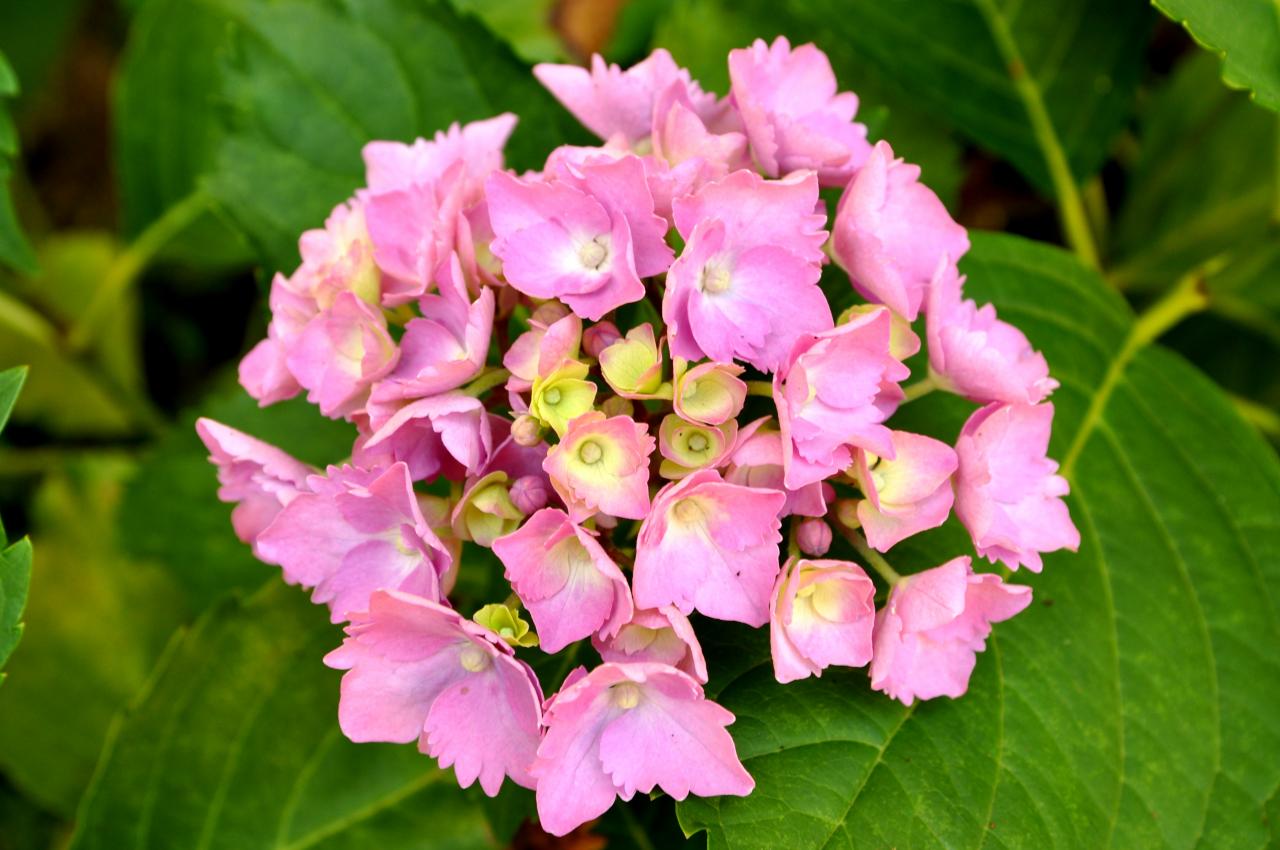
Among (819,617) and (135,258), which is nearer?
(819,617)

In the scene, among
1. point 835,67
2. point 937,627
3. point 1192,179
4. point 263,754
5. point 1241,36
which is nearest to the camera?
point 937,627

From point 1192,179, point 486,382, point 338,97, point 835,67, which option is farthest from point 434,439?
point 1192,179

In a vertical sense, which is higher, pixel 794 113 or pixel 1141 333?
pixel 794 113

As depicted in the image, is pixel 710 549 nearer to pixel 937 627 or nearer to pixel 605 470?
pixel 605 470

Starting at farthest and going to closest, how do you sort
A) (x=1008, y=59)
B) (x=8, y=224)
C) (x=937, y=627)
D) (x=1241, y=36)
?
(x=1008, y=59) < (x=8, y=224) < (x=1241, y=36) < (x=937, y=627)

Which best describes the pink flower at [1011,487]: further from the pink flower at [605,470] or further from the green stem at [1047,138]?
the green stem at [1047,138]

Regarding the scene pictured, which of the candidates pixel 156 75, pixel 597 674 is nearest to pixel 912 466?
pixel 597 674

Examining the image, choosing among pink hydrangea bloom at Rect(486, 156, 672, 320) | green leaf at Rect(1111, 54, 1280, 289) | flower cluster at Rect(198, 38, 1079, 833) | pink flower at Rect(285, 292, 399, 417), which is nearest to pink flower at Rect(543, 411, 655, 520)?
flower cluster at Rect(198, 38, 1079, 833)
